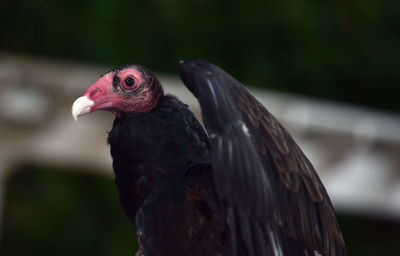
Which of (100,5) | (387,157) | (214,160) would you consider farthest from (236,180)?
(100,5)

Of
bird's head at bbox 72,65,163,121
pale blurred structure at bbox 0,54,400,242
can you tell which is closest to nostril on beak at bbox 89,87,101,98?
bird's head at bbox 72,65,163,121

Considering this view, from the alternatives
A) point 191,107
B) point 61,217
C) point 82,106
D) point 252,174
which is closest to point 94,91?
point 82,106

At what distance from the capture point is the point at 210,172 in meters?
1.69

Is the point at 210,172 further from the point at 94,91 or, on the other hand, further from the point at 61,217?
the point at 61,217

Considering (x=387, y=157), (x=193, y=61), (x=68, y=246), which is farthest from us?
(x=68, y=246)

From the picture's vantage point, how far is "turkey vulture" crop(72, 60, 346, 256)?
1.51 m

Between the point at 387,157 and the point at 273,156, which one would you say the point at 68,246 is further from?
the point at 273,156

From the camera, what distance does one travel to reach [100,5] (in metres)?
5.73

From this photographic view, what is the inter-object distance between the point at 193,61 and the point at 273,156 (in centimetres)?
25

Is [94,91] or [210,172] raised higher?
[94,91]

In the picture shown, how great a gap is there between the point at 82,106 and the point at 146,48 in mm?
4296

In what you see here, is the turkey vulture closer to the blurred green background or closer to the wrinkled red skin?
the wrinkled red skin

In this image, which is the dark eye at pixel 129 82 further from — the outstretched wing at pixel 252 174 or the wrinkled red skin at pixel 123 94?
the outstretched wing at pixel 252 174

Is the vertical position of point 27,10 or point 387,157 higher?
point 27,10
